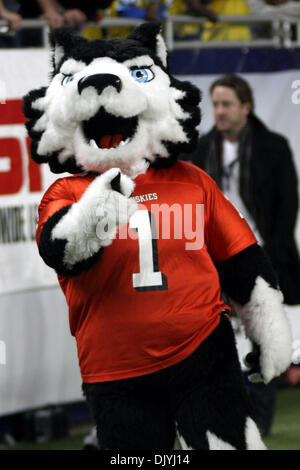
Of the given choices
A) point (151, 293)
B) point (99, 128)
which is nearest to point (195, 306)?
point (151, 293)

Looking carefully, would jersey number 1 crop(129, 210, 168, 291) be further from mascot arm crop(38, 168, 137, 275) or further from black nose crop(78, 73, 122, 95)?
black nose crop(78, 73, 122, 95)

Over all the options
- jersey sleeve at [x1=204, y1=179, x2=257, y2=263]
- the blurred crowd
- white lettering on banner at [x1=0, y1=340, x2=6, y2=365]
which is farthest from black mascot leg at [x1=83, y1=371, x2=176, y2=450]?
the blurred crowd

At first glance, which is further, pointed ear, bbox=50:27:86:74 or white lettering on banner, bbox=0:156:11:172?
white lettering on banner, bbox=0:156:11:172

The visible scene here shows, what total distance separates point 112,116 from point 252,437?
42.5 inches

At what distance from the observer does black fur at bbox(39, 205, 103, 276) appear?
9.14 feet

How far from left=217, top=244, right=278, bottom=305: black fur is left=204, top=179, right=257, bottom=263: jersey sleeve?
0.03 metres

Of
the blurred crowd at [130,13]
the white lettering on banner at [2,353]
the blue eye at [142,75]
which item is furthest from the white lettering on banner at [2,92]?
the blue eye at [142,75]

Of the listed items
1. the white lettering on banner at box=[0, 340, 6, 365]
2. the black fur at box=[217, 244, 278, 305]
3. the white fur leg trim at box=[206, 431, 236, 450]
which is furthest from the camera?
the white lettering on banner at box=[0, 340, 6, 365]

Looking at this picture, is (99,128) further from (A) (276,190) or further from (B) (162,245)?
(A) (276,190)

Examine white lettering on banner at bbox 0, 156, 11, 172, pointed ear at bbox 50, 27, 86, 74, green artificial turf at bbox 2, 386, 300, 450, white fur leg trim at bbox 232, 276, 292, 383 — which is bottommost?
green artificial turf at bbox 2, 386, 300, 450

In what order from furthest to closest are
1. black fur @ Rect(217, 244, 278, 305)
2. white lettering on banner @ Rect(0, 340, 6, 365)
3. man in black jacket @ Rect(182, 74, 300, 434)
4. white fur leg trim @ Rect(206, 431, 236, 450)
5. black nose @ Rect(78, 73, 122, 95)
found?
man in black jacket @ Rect(182, 74, 300, 434)
white lettering on banner @ Rect(0, 340, 6, 365)
black fur @ Rect(217, 244, 278, 305)
black nose @ Rect(78, 73, 122, 95)
white fur leg trim @ Rect(206, 431, 236, 450)

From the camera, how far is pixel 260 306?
3.08 m

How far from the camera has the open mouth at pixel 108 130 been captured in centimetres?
296

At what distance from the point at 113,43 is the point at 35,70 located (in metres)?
2.07
